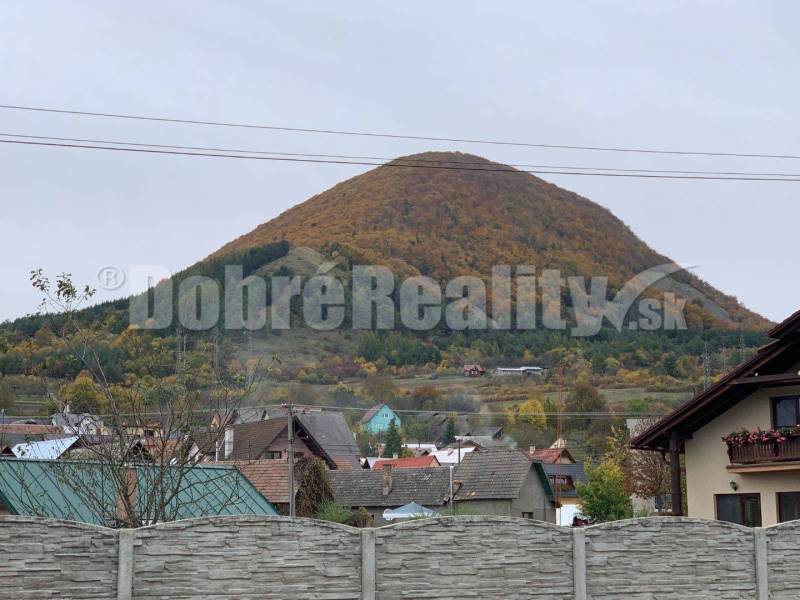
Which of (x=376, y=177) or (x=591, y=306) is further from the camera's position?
(x=376, y=177)

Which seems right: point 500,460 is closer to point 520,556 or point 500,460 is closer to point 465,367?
point 520,556

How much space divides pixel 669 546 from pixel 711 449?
15.4 m

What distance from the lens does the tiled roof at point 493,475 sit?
53281 millimetres

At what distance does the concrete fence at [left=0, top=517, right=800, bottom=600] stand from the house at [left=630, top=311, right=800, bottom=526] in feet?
41.1

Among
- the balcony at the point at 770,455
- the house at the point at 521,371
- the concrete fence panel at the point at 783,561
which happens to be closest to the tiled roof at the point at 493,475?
the balcony at the point at 770,455

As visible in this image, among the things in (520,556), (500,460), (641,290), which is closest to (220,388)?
(520,556)

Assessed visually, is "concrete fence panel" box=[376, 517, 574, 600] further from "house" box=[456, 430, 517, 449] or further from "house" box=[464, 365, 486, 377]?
"house" box=[464, 365, 486, 377]

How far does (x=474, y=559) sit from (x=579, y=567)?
1376 millimetres

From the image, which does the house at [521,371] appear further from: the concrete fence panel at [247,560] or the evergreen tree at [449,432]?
the concrete fence panel at [247,560]

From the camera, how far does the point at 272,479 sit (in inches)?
1822

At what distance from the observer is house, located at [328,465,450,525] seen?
54.7 meters

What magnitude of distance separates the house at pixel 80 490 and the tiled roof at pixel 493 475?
97.1ft

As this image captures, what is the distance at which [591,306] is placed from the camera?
520 ft

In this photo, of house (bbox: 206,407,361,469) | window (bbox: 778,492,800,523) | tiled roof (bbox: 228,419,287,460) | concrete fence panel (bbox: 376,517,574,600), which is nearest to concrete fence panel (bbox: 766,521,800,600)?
concrete fence panel (bbox: 376,517,574,600)
